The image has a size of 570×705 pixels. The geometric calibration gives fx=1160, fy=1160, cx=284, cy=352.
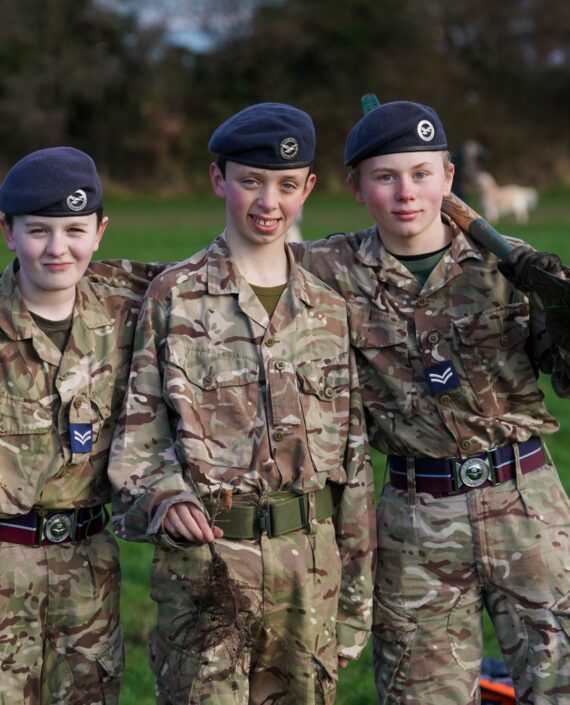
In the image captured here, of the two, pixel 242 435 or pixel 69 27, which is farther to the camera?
pixel 69 27

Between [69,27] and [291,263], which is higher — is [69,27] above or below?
above

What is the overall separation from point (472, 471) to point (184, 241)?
18.3m

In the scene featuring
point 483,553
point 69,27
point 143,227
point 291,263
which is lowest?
point 483,553

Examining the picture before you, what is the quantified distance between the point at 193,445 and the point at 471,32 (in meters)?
46.4

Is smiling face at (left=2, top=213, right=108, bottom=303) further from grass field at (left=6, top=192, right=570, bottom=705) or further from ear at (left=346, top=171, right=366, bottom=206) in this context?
grass field at (left=6, top=192, right=570, bottom=705)

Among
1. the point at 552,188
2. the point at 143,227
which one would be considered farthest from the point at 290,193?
the point at 552,188

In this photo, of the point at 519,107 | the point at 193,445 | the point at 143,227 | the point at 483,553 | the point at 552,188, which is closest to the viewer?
the point at 193,445

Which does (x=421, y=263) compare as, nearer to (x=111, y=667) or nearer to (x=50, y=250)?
(x=50, y=250)

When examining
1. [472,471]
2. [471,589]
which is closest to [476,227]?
[472,471]

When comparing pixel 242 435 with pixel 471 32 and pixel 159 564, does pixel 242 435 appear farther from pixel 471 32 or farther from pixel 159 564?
pixel 471 32

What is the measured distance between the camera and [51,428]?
153 inches

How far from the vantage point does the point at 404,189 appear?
3.94m

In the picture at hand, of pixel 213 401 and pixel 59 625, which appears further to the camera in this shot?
pixel 59 625

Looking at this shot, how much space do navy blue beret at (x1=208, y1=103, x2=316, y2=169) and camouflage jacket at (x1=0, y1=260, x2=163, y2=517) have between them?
725mm
